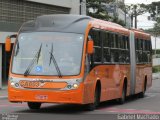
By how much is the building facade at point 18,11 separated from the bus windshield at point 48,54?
50.7 ft

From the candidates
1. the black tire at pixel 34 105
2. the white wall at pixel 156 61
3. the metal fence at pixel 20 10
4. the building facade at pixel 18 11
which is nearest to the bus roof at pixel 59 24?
the black tire at pixel 34 105

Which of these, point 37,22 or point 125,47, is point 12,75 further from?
point 125,47

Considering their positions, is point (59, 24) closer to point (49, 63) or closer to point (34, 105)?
point (49, 63)

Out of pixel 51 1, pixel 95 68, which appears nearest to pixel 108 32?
pixel 95 68

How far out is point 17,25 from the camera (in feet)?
114

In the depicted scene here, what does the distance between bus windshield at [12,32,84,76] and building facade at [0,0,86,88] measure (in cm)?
1544

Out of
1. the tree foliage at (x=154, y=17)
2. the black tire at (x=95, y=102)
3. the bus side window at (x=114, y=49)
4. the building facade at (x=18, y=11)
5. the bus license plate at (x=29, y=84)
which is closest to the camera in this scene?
the bus license plate at (x=29, y=84)

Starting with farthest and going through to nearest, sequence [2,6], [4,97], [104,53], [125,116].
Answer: [2,6]
[4,97]
[104,53]
[125,116]

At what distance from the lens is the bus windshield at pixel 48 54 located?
677 inches

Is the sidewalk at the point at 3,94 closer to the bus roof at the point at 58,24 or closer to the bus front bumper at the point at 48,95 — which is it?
the bus roof at the point at 58,24

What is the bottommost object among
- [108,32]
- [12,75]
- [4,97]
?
[4,97]

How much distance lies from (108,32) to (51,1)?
59.0ft

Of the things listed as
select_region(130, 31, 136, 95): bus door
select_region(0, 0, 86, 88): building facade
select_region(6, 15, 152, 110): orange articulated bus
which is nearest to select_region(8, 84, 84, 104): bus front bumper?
select_region(6, 15, 152, 110): orange articulated bus

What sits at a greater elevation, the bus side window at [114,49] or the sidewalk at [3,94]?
the bus side window at [114,49]
